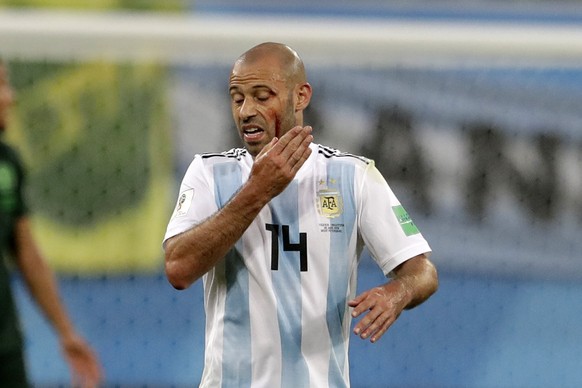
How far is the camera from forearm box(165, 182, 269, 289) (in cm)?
253

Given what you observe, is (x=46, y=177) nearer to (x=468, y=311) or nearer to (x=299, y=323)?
(x=468, y=311)

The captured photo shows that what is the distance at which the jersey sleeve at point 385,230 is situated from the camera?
2785 mm

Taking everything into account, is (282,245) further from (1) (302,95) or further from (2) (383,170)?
(2) (383,170)

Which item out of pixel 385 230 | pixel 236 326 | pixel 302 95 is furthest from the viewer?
pixel 302 95

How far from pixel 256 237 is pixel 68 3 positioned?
316cm

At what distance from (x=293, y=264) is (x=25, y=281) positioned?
3.21 ft

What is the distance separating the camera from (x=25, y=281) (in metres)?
3.23

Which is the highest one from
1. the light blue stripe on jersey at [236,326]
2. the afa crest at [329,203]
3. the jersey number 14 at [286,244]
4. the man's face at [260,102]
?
the man's face at [260,102]

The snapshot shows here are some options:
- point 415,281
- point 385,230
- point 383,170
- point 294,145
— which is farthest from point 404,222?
point 383,170

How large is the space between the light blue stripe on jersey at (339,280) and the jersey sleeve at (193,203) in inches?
13.0

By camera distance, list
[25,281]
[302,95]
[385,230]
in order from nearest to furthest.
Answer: [385,230] → [302,95] → [25,281]

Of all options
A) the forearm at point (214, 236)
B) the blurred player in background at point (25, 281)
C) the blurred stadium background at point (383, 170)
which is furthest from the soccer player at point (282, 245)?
the blurred stadium background at point (383, 170)

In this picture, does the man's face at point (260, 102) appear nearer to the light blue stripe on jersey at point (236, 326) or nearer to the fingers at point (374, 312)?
the light blue stripe on jersey at point (236, 326)

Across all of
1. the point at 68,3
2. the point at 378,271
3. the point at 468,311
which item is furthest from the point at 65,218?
the point at 468,311
